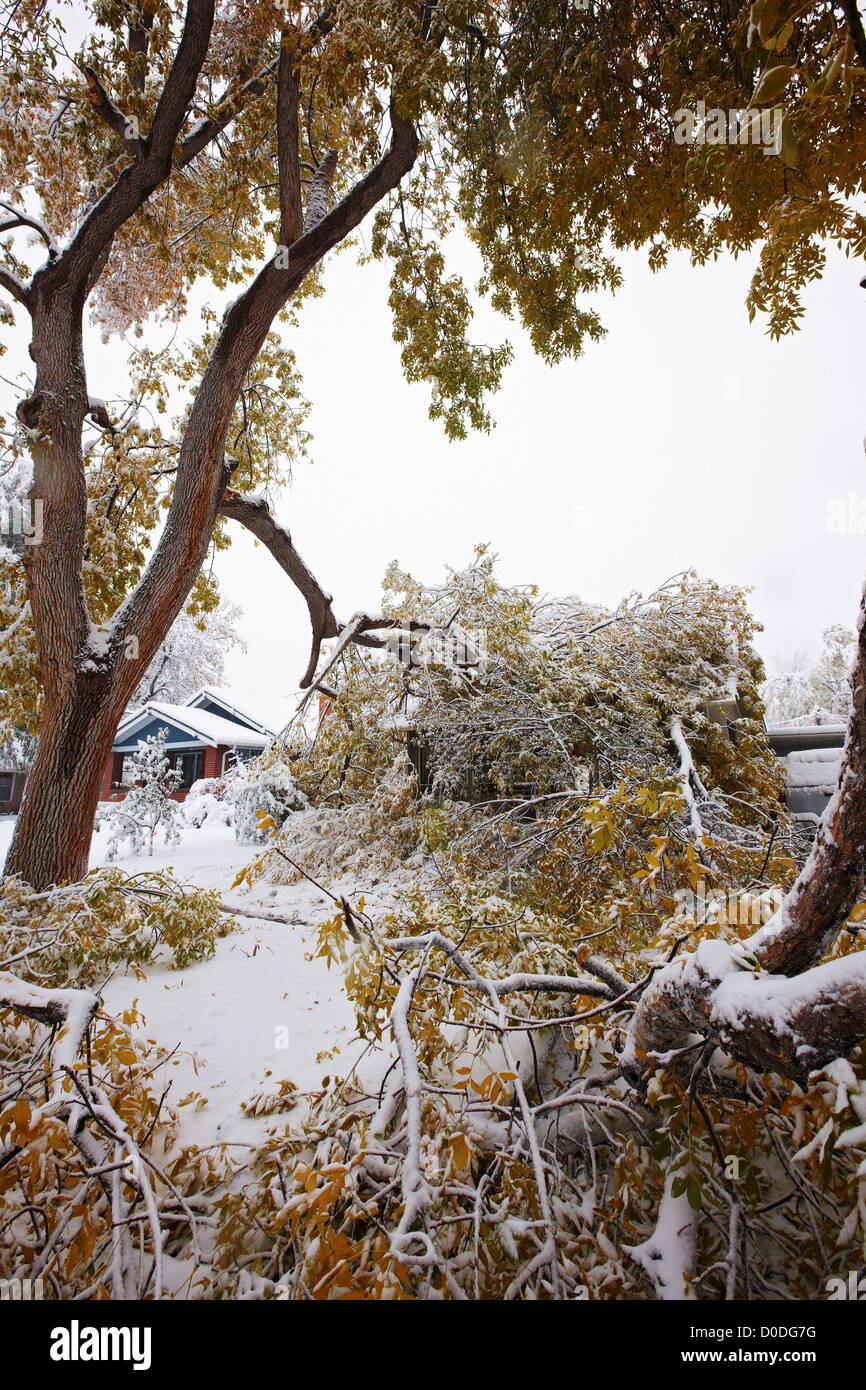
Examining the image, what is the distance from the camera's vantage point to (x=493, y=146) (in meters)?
3.84

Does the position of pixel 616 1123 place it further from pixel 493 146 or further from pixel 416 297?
pixel 416 297

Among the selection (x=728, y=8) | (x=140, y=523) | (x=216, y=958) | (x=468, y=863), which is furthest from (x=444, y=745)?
(x=728, y=8)

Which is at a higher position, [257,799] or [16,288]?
[16,288]

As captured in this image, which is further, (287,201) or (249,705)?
(249,705)

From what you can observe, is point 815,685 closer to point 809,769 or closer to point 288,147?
point 809,769

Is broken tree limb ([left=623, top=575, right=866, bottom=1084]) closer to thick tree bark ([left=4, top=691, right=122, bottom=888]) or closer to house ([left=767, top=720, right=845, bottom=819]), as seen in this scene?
thick tree bark ([left=4, top=691, right=122, bottom=888])

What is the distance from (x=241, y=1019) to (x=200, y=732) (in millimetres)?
12658

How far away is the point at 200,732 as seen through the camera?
48.3 feet

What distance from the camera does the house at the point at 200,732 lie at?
15297mm

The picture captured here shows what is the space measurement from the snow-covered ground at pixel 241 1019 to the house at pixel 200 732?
10.3 metres

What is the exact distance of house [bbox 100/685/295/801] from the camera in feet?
50.2

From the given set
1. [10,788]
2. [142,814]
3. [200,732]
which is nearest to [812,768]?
[142,814]

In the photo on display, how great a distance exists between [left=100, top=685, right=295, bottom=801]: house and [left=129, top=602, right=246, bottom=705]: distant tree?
4716 mm

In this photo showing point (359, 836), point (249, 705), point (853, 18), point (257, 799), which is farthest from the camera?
point (249, 705)
